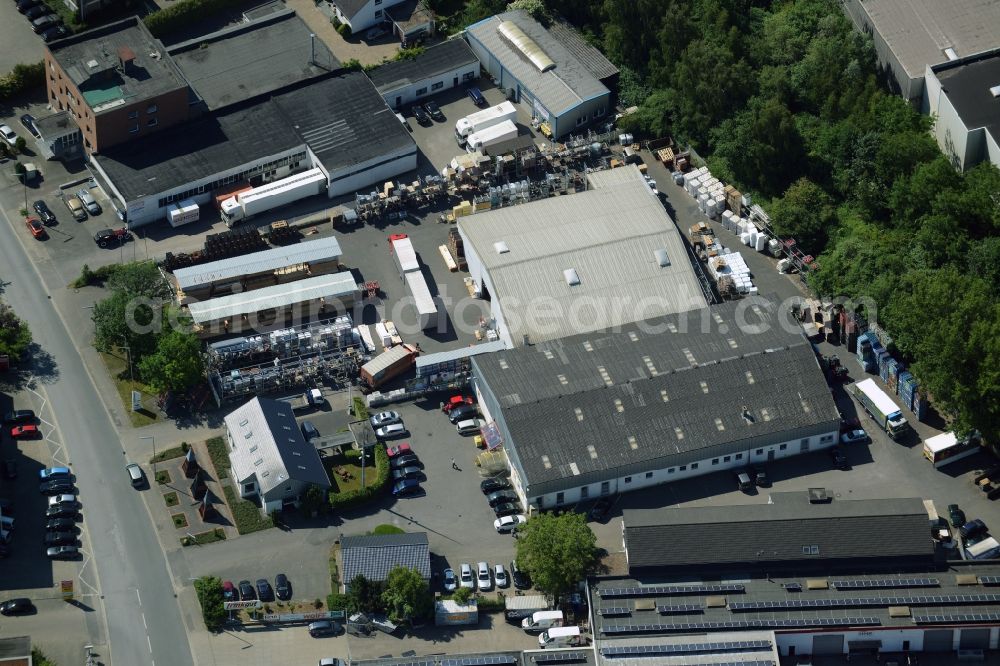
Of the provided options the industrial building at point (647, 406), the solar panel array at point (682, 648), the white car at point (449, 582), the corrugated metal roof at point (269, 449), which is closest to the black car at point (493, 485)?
the industrial building at point (647, 406)

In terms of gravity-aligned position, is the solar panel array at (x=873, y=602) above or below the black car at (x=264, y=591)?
below

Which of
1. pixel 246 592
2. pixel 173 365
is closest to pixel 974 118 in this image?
pixel 173 365

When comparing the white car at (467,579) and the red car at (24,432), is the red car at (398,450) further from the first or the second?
the red car at (24,432)

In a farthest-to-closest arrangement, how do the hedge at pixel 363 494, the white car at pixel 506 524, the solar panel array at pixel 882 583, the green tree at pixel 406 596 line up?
the hedge at pixel 363 494 → the white car at pixel 506 524 → the solar panel array at pixel 882 583 → the green tree at pixel 406 596

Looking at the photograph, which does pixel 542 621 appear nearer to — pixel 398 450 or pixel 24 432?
pixel 398 450

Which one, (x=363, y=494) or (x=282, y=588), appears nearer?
(x=282, y=588)

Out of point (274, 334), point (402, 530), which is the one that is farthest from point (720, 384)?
point (274, 334)
